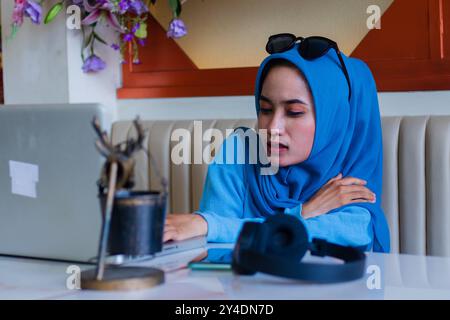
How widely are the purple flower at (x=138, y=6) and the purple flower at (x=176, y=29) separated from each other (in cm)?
12

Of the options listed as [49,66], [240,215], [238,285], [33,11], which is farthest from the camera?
[49,66]

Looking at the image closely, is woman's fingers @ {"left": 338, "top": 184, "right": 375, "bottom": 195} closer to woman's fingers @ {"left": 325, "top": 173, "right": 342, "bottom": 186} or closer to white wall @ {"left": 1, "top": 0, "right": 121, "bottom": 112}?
woman's fingers @ {"left": 325, "top": 173, "right": 342, "bottom": 186}

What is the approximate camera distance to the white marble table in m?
1.03

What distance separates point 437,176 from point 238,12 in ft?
3.40

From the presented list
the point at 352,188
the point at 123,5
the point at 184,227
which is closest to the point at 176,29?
the point at 123,5

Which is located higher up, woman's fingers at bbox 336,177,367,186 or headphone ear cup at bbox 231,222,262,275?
woman's fingers at bbox 336,177,367,186

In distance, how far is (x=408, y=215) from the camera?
219 centimetres

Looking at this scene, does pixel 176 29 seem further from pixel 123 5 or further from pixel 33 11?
pixel 33 11

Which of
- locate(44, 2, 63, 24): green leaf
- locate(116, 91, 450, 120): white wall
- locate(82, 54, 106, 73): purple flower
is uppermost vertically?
locate(44, 2, 63, 24): green leaf

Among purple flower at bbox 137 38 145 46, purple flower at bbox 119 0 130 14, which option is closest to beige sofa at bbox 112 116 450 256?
purple flower at bbox 119 0 130 14

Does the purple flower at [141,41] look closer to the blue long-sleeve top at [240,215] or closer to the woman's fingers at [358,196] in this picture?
the blue long-sleeve top at [240,215]

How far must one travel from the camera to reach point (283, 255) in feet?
3.70

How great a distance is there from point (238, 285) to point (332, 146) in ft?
2.62
